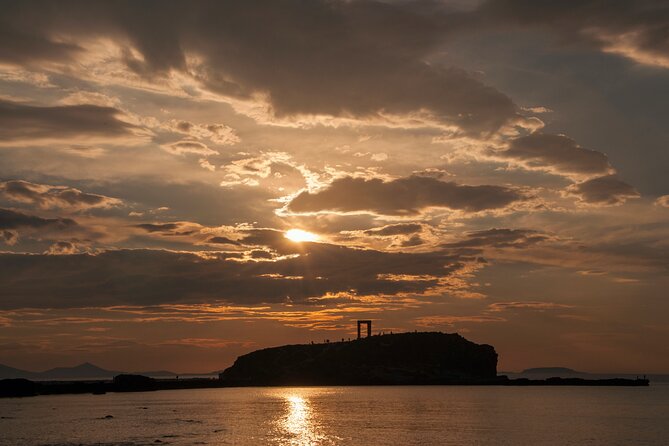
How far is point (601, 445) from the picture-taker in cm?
9912

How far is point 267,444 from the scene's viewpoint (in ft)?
325

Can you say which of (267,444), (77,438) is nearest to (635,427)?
(267,444)

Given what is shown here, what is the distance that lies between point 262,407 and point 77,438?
77438 millimetres

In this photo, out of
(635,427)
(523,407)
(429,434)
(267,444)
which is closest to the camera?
(267,444)

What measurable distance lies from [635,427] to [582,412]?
35.8 m

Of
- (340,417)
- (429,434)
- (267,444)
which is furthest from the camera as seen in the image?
(340,417)

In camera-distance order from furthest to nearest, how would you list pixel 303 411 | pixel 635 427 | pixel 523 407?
pixel 523 407
pixel 303 411
pixel 635 427

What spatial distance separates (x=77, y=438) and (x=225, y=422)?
34264 mm

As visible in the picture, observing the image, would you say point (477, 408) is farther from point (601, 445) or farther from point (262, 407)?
point (601, 445)

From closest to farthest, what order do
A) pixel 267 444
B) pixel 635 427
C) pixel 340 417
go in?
pixel 267 444, pixel 635 427, pixel 340 417

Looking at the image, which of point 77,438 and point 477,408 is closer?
point 77,438

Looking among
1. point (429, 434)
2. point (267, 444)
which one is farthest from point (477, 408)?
point (267, 444)

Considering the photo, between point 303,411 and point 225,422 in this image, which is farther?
point 303,411

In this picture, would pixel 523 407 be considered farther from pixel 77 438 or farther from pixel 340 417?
pixel 77 438
